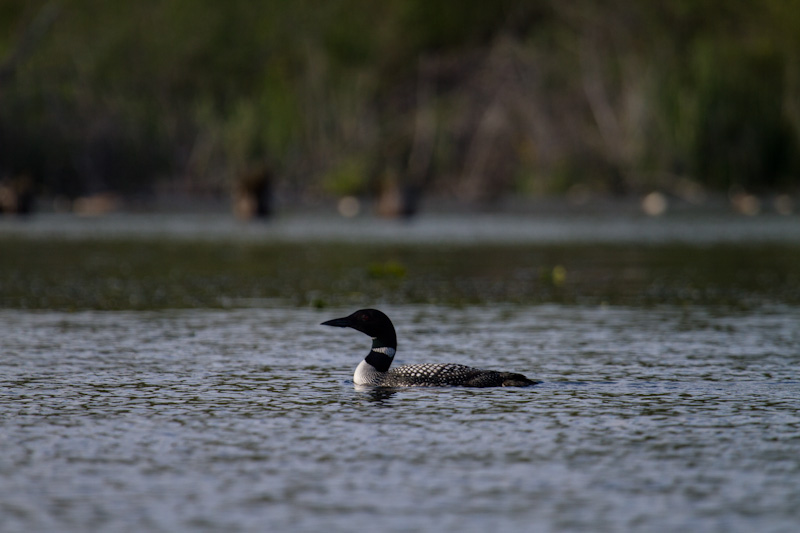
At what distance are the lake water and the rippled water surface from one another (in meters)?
0.03

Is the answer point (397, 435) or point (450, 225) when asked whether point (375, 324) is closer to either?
point (397, 435)

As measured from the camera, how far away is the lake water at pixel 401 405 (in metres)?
8.80

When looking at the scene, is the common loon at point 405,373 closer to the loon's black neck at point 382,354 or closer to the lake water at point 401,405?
the loon's black neck at point 382,354

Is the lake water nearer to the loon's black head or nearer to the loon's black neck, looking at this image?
the loon's black neck

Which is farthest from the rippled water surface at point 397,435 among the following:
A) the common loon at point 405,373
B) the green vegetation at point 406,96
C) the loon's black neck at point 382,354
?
the green vegetation at point 406,96

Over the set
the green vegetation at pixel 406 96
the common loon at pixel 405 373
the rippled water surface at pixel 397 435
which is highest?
the green vegetation at pixel 406 96

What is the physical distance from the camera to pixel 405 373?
1350 centimetres

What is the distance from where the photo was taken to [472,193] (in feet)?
226

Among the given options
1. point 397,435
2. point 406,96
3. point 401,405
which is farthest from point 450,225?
point 397,435

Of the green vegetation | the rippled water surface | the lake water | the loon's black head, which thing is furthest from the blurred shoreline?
the loon's black head

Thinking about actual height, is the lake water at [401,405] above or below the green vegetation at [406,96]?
below

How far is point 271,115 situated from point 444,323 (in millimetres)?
53995

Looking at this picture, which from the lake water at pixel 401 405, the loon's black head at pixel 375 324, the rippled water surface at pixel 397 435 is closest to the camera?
the rippled water surface at pixel 397 435

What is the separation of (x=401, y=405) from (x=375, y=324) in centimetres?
178
